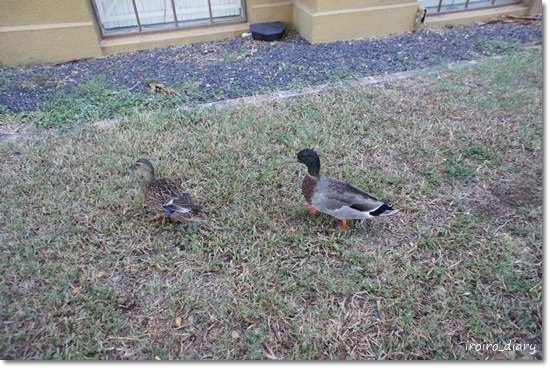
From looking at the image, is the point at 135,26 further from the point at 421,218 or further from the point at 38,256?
the point at 421,218

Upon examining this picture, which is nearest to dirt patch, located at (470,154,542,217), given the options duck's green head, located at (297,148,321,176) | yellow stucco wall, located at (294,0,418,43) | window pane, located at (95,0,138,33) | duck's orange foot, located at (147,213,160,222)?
duck's green head, located at (297,148,321,176)

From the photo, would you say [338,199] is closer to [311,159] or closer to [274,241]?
[311,159]

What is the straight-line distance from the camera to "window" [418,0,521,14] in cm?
651

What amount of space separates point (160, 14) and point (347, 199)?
15.8 feet

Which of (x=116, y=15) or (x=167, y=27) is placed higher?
(x=116, y=15)

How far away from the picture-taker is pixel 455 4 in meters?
6.65

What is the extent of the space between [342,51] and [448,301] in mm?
4247

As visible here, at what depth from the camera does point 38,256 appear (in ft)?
8.57

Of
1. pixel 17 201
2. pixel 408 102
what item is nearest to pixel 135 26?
pixel 17 201

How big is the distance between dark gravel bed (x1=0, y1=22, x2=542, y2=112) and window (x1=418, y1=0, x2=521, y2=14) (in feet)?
1.92

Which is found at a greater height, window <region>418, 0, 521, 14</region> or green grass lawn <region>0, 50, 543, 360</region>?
window <region>418, 0, 521, 14</region>

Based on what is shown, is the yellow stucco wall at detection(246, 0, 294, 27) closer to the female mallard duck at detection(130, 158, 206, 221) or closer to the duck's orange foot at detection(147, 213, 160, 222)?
the female mallard duck at detection(130, 158, 206, 221)

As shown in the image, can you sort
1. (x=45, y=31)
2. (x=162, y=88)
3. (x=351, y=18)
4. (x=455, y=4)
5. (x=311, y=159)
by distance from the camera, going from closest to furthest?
(x=311, y=159)
(x=162, y=88)
(x=45, y=31)
(x=351, y=18)
(x=455, y=4)

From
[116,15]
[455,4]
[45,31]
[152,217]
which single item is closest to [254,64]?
[116,15]
